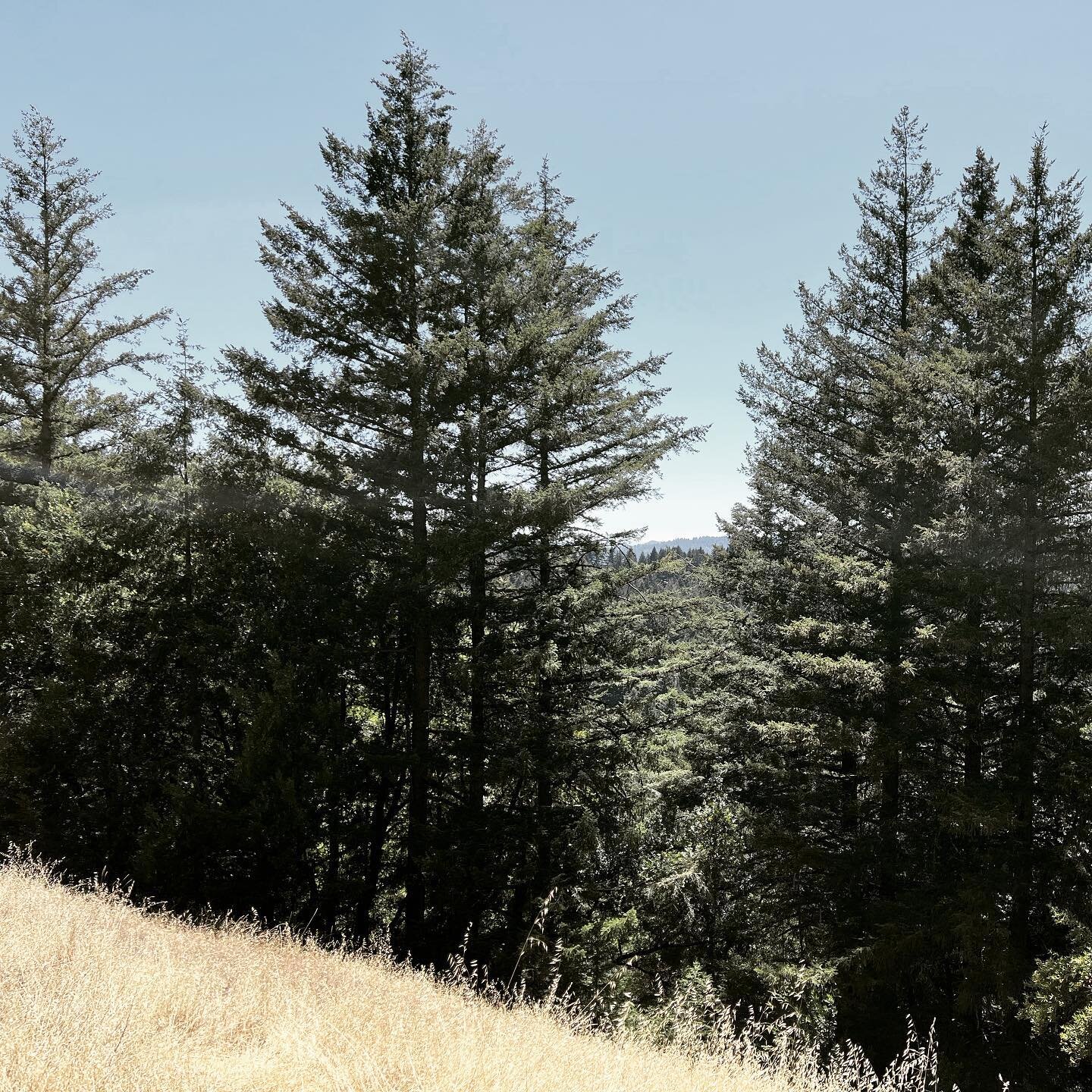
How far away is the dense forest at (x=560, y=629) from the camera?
973 cm

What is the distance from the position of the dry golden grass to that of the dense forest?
4086mm

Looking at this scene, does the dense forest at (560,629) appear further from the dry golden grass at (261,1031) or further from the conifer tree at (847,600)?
the dry golden grass at (261,1031)

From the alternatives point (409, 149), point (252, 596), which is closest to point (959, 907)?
point (252, 596)

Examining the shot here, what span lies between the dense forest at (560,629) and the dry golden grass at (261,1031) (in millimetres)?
4086

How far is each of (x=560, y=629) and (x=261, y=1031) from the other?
25.5ft

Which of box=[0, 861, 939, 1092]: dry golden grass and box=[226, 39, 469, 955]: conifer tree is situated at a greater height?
box=[226, 39, 469, 955]: conifer tree

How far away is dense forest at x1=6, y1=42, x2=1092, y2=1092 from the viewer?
31.9 feet

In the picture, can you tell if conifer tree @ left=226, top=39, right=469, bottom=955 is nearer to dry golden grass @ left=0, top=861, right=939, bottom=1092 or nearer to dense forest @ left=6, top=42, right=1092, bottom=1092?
dense forest @ left=6, top=42, right=1092, bottom=1092

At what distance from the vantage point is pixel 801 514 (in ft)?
43.3

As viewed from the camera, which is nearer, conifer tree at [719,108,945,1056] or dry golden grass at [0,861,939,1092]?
dry golden grass at [0,861,939,1092]

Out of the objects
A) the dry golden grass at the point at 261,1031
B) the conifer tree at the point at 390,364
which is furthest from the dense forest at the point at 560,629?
the dry golden grass at the point at 261,1031

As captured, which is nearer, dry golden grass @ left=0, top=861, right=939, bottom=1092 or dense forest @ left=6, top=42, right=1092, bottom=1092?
dry golden grass @ left=0, top=861, right=939, bottom=1092

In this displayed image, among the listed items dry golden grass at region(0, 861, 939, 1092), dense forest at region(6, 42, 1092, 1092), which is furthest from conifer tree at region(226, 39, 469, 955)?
dry golden grass at region(0, 861, 939, 1092)

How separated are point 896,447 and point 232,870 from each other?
12552mm
